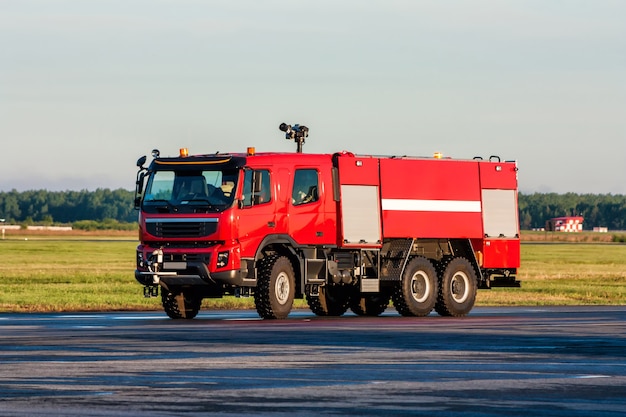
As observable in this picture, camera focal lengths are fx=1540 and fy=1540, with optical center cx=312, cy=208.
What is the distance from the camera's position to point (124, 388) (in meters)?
15.1

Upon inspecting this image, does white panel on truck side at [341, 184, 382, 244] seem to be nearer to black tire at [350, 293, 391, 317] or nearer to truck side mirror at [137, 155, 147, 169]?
black tire at [350, 293, 391, 317]

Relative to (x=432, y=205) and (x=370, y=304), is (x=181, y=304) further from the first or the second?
(x=432, y=205)

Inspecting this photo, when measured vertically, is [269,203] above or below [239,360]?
above

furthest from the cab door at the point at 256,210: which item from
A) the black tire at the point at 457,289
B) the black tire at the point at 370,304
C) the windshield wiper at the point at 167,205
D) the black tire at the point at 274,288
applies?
the black tire at the point at 370,304

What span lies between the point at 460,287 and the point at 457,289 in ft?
0.33

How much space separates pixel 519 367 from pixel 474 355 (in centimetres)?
184

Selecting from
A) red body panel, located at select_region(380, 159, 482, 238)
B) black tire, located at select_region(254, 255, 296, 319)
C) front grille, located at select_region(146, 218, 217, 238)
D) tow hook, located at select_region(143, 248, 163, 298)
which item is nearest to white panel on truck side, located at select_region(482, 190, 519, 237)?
red body panel, located at select_region(380, 159, 482, 238)

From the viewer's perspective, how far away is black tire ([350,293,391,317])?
33625 millimetres

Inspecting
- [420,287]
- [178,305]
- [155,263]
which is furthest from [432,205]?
[155,263]

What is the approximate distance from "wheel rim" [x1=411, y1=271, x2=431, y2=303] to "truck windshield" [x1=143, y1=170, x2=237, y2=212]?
5.06 metres

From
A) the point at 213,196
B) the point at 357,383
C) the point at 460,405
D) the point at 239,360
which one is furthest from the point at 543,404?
the point at 213,196

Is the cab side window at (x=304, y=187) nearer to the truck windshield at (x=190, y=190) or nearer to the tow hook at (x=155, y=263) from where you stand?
the truck windshield at (x=190, y=190)

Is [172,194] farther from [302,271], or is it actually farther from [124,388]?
[124,388]

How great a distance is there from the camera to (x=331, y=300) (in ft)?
109
